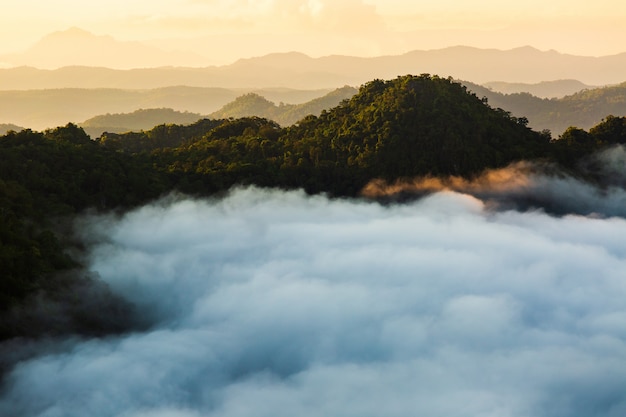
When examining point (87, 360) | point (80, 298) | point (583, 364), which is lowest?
point (583, 364)

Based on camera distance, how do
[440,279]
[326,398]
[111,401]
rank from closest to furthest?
[111,401], [326,398], [440,279]

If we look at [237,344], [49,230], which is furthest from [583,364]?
[49,230]

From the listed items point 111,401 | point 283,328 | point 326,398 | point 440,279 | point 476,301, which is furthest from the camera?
point 440,279

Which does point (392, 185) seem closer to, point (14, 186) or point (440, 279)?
point (440, 279)

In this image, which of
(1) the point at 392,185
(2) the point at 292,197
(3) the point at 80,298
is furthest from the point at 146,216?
(1) the point at 392,185

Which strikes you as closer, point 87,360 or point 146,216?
point 87,360

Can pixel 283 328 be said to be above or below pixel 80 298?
below

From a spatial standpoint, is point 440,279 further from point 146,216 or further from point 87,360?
point 87,360
